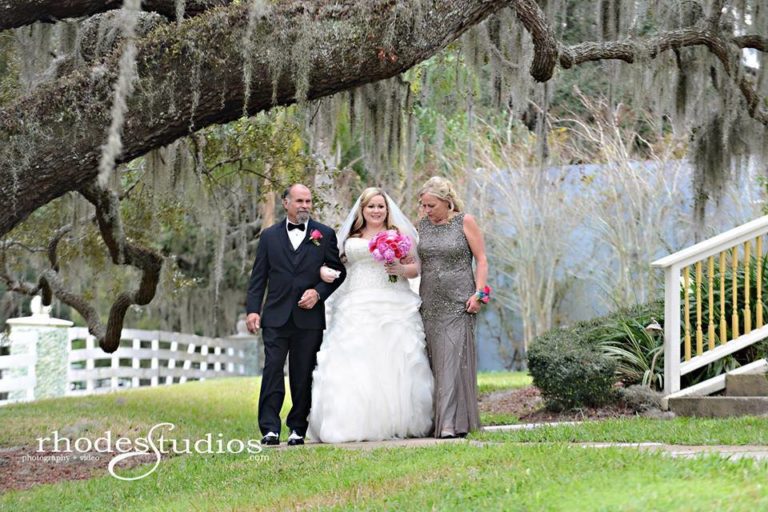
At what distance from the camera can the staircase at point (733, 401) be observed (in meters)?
7.84

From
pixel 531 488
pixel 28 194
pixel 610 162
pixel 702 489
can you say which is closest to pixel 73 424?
pixel 28 194

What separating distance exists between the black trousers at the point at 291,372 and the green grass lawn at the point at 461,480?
48 centimetres

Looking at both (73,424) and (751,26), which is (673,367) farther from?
→ (73,424)

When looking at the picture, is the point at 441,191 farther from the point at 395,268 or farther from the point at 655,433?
the point at 655,433

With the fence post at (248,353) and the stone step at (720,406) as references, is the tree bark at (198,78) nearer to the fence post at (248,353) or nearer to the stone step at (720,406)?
the stone step at (720,406)

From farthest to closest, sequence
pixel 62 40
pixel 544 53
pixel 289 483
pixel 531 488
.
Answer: pixel 62 40, pixel 544 53, pixel 289 483, pixel 531 488

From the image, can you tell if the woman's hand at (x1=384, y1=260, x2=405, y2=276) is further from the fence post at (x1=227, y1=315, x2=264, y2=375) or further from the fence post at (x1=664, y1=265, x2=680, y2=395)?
the fence post at (x1=227, y1=315, x2=264, y2=375)

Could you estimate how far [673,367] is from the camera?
344 inches

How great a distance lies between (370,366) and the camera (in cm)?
739

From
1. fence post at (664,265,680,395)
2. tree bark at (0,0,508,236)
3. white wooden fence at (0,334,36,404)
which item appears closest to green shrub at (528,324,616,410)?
fence post at (664,265,680,395)

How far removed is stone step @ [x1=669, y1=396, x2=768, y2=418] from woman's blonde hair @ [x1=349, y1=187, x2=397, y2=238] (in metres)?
2.58

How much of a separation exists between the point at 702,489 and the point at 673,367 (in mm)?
4777

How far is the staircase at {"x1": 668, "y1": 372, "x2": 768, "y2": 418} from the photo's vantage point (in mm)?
7836

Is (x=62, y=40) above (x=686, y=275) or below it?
above
